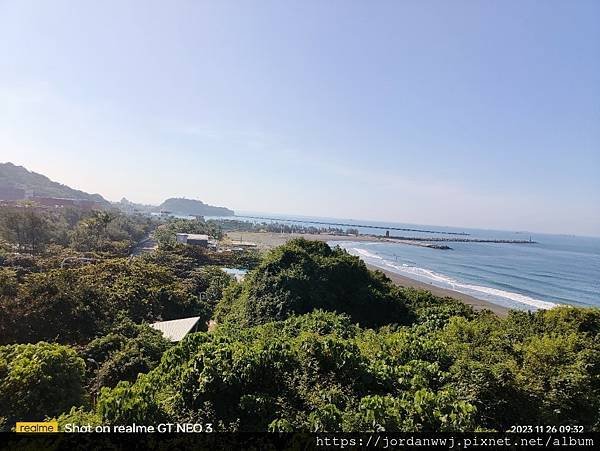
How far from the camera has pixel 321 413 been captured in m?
6.09

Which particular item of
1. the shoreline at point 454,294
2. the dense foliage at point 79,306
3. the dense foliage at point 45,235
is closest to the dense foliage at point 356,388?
the dense foliage at point 79,306

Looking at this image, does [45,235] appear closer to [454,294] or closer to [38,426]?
[38,426]

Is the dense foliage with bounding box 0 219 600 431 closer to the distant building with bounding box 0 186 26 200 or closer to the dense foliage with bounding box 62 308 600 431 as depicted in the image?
the dense foliage with bounding box 62 308 600 431

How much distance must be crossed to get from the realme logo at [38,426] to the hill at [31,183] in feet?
438

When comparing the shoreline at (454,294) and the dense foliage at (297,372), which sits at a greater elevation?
the dense foliage at (297,372)

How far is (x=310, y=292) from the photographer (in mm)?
18906

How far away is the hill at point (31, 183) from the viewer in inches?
5069

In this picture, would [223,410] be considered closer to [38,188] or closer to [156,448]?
[156,448]

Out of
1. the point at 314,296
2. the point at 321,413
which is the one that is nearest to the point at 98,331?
the point at 314,296

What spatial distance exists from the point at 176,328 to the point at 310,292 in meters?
6.71

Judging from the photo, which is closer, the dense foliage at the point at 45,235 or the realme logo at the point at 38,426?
the realme logo at the point at 38,426

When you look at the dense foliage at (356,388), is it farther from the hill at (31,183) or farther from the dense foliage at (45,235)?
the hill at (31,183)

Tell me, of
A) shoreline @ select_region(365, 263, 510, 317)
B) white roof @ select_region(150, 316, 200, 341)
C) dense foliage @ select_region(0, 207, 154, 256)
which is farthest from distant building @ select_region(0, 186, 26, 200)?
white roof @ select_region(150, 316, 200, 341)

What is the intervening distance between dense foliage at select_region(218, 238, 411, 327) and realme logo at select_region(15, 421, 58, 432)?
11.3 metres
